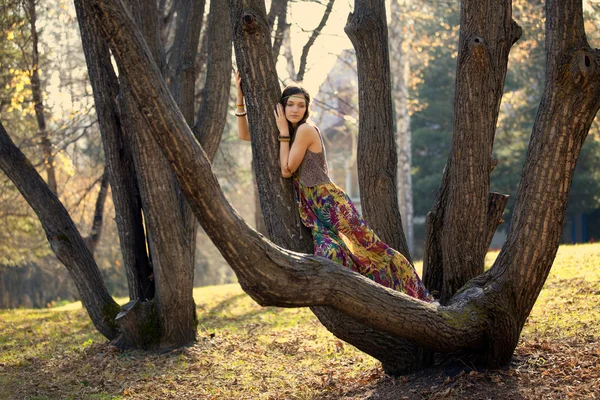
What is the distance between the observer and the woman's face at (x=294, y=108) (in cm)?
557

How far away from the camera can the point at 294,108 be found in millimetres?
5570

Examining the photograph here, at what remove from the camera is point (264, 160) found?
5.60 meters

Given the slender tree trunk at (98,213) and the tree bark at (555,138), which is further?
the slender tree trunk at (98,213)

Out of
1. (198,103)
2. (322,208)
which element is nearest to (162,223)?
(322,208)

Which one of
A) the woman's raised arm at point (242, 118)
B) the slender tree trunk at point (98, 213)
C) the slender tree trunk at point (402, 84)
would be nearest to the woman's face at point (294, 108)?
the woman's raised arm at point (242, 118)

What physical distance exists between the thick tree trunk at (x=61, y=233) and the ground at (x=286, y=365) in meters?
0.49

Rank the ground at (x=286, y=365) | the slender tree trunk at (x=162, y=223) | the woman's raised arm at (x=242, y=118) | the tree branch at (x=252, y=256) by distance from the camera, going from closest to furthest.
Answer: the tree branch at (x=252, y=256), the ground at (x=286, y=365), the woman's raised arm at (x=242, y=118), the slender tree trunk at (x=162, y=223)

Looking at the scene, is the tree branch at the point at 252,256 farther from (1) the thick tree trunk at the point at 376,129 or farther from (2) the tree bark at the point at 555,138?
(1) the thick tree trunk at the point at 376,129

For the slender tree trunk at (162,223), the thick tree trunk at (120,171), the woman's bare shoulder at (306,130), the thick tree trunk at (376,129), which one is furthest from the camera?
Answer: the thick tree trunk at (120,171)

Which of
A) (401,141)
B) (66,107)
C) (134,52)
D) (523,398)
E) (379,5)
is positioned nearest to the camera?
(134,52)

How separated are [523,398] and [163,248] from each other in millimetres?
4577

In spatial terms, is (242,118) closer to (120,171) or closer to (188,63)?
(120,171)

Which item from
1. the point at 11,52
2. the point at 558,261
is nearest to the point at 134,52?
the point at 558,261

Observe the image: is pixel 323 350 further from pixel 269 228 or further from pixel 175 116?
pixel 175 116
